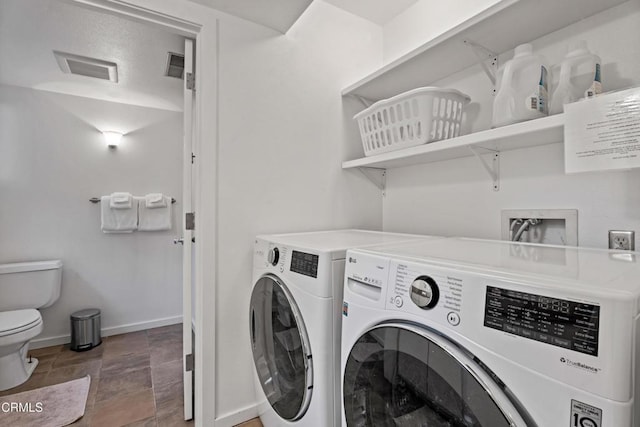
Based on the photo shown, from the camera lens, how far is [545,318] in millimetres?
527

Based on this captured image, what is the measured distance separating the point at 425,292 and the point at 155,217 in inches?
114

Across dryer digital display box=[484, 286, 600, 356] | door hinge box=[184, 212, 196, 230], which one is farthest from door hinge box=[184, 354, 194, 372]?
dryer digital display box=[484, 286, 600, 356]

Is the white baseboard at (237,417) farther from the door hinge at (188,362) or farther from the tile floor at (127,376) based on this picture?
the door hinge at (188,362)

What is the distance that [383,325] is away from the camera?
0.82 metres

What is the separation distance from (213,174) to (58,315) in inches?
93.1

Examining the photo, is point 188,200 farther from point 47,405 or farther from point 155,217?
point 155,217

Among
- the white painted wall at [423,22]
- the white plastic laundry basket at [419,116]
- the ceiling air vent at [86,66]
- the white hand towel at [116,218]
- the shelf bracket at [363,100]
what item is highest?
the white painted wall at [423,22]

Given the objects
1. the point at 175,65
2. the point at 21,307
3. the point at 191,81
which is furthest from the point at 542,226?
the point at 21,307

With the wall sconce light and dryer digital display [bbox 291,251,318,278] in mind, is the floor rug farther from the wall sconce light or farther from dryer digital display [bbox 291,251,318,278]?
the wall sconce light

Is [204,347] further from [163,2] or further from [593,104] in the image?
[593,104]

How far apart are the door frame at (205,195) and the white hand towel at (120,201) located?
1648 mm

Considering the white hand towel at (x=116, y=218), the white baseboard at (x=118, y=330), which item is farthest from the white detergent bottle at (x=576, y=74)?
the white baseboard at (x=118, y=330)

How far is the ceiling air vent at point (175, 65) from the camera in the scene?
206cm

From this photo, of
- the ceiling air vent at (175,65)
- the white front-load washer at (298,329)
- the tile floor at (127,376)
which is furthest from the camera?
the ceiling air vent at (175,65)
